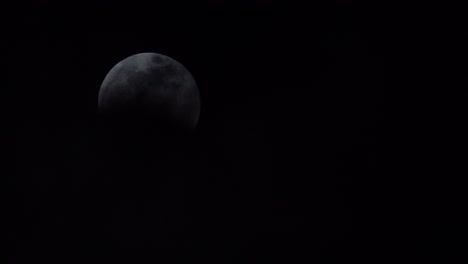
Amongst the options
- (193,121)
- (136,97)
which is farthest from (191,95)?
(136,97)

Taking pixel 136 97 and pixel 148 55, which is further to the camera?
pixel 148 55

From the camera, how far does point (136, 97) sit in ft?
13.8

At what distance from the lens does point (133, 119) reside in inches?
166

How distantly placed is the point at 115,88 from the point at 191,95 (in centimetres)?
71

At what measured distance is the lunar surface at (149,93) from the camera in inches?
166

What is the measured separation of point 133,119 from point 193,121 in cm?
61

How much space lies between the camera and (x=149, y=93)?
4.21 metres

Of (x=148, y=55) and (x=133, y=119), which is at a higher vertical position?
(x=148, y=55)

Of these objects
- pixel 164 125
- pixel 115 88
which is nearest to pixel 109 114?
pixel 115 88

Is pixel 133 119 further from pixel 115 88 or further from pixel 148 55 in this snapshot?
pixel 148 55

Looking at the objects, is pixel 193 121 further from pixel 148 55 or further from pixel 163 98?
pixel 148 55

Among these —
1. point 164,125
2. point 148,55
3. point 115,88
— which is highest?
point 148,55

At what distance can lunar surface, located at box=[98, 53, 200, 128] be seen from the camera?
4.21 metres

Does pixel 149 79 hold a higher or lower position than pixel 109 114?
higher
